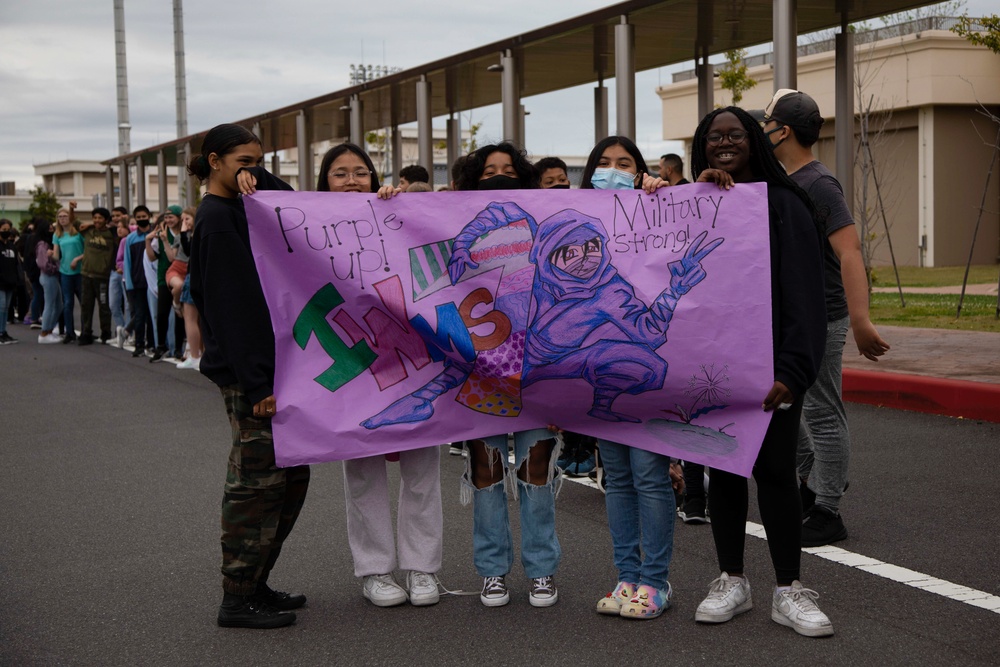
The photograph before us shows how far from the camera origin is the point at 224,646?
14.1 ft

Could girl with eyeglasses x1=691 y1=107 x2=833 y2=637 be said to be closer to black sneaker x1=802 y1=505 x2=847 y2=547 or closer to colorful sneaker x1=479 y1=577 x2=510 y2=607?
colorful sneaker x1=479 y1=577 x2=510 y2=607

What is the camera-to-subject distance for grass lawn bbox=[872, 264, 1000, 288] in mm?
23953

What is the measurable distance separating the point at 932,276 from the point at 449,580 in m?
24.9

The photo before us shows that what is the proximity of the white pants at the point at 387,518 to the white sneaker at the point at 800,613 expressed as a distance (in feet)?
4.47

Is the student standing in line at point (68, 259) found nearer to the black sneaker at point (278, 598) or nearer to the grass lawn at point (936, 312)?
the grass lawn at point (936, 312)

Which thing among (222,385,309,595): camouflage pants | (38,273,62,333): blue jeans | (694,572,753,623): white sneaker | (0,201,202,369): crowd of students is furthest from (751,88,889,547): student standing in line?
(38,273,62,333): blue jeans

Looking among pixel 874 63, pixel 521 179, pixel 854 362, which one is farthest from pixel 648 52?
pixel 874 63

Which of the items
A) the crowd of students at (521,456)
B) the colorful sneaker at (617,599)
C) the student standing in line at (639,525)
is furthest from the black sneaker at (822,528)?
the colorful sneaker at (617,599)

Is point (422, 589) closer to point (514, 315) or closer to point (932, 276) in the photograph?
point (514, 315)

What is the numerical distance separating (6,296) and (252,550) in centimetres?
1517

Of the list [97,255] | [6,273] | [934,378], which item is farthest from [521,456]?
[6,273]

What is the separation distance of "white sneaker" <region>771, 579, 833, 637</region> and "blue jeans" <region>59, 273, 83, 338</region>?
15.0 m

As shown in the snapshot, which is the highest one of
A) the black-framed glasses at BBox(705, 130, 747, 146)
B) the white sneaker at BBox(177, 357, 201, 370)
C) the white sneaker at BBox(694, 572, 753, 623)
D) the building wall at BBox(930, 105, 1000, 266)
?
the building wall at BBox(930, 105, 1000, 266)

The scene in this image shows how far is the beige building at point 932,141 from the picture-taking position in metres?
32.7
